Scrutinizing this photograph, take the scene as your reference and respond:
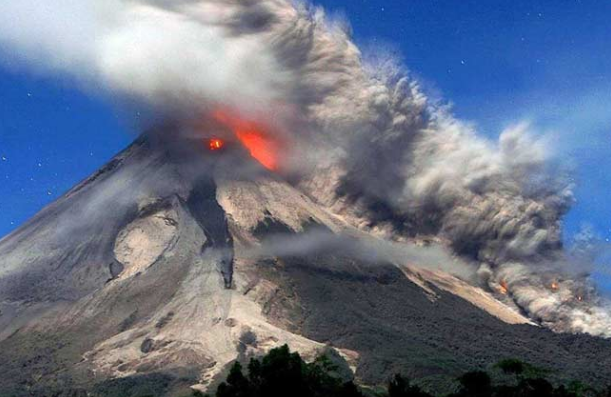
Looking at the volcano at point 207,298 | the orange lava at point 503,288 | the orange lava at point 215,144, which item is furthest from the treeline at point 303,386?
the orange lava at point 215,144

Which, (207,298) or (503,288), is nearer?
(207,298)

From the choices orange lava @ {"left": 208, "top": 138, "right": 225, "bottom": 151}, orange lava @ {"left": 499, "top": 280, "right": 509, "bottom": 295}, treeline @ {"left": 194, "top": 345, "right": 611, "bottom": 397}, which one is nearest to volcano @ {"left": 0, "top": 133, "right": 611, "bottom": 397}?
orange lava @ {"left": 208, "top": 138, "right": 225, "bottom": 151}

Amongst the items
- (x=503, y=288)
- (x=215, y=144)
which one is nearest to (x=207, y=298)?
(x=215, y=144)

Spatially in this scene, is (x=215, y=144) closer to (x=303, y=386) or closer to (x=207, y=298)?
(x=207, y=298)

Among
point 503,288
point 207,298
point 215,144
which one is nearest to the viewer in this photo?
point 207,298

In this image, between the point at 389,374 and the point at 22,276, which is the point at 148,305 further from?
the point at 389,374

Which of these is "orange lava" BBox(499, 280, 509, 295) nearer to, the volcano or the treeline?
the volcano
